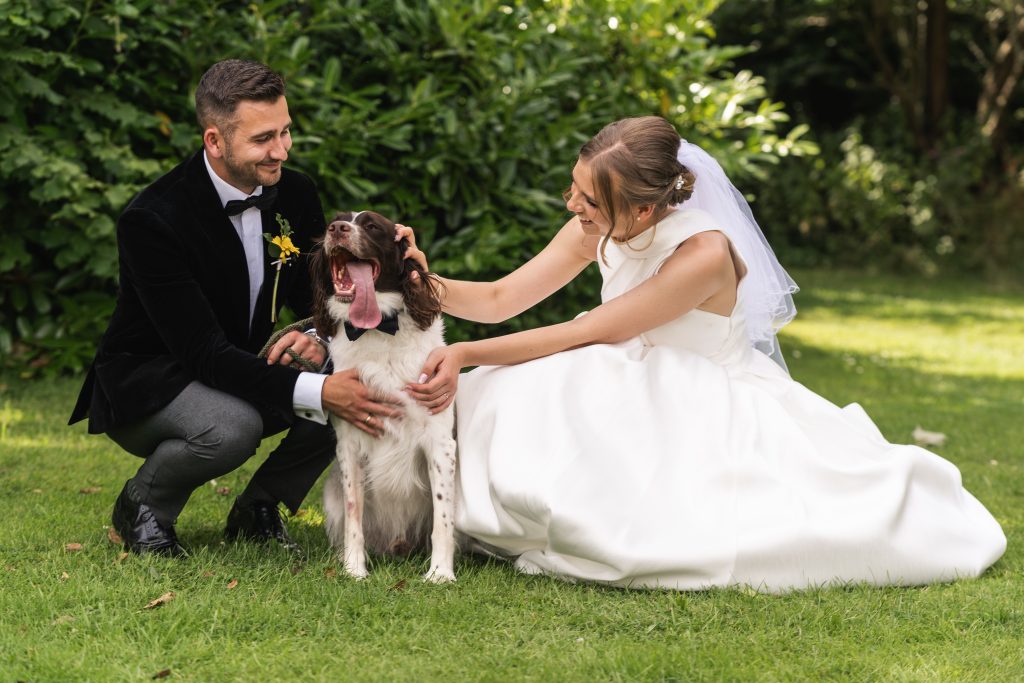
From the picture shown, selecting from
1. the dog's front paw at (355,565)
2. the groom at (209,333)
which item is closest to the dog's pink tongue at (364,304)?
the groom at (209,333)

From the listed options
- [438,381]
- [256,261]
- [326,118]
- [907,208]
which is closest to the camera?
[438,381]

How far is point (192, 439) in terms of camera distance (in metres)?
3.79

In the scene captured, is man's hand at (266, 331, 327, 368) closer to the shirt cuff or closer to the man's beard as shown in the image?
the shirt cuff

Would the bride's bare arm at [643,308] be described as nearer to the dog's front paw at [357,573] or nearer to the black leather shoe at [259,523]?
the dog's front paw at [357,573]

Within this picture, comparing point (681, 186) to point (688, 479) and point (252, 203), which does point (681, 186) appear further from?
point (252, 203)

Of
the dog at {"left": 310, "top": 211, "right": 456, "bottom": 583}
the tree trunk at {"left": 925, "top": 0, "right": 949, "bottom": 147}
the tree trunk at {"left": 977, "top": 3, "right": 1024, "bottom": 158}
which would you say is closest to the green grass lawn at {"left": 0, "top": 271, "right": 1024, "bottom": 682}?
the dog at {"left": 310, "top": 211, "right": 456, "bottom": 583}

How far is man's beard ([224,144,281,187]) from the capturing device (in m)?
3.77

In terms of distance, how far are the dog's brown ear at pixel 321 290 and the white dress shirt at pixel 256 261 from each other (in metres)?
0.16

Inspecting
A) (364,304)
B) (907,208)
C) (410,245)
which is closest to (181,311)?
(364,304)

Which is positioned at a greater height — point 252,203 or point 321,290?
point 252,203

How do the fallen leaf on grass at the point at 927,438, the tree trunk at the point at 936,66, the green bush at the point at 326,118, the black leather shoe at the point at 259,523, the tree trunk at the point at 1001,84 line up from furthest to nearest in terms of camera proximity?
1. the tree trunk at the point at 936,66
2. the tree trunk at the point at 1001,84
3. the green bush at the point at 326,118
4. the fallen leaf on grass at the point at 927,438
5. the black leather shoe at the point at 259,523

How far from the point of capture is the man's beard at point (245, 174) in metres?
3.77

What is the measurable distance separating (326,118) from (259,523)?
323 cm

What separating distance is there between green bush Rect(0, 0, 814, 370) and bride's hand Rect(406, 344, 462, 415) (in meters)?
3.00
